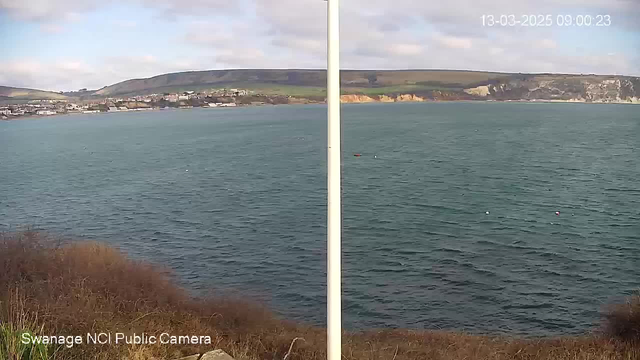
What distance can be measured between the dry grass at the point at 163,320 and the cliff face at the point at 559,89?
17.4 metres

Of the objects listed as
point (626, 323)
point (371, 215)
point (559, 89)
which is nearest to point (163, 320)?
point (626, 323)

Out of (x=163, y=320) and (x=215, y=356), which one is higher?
(x=215, y=356)

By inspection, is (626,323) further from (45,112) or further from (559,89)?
(559,89)

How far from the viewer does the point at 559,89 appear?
95.6 ft

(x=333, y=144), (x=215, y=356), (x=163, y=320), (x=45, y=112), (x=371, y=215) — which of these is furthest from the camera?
(x=45, y=112)

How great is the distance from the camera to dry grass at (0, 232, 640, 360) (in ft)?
20.0

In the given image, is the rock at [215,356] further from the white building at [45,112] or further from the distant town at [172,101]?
the distant town at [172,101]

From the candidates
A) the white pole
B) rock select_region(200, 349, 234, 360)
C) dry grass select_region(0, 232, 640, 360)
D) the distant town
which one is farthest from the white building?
the white pole

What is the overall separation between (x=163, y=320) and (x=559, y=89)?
26.7 m

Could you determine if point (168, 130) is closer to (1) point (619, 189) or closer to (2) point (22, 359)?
(1) point (619, 189)

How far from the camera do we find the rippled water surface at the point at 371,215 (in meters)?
14.1

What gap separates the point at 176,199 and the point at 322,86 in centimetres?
721

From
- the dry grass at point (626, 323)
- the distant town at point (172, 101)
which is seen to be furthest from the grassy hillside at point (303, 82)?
the dry grass at point (626, 323)

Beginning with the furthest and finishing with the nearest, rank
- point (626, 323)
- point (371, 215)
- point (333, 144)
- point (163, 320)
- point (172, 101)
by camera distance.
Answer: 1. point (172, 101)
2. point (371, 215)
3. point (626, 323)
4. point (163, 320)
5. point (333, 144)
